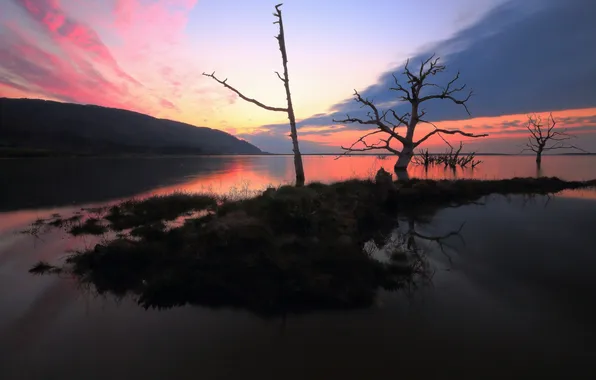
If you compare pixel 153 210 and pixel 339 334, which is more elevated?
pixel 153 210

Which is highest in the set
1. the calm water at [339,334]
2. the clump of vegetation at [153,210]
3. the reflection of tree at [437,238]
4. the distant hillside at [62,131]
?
the distant hillside at [62,131]

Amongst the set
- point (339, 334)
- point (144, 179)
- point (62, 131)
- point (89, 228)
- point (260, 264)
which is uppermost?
point (62, 131)

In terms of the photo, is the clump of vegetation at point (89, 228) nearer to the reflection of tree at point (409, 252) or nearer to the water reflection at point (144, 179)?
the water reflection at point (144, 179)

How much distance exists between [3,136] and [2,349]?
20060 cm

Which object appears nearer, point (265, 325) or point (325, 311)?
point (265, 325)

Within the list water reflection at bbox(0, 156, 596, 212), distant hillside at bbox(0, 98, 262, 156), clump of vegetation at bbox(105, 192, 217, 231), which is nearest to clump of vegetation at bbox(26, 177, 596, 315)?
clump of vegetation at bbox(105, 192, 217, 231)

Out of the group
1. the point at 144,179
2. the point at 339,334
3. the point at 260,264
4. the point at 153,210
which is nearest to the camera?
the point at 339,334

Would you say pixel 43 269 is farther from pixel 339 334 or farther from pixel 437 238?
pixel 437 238

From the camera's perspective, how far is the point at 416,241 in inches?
309

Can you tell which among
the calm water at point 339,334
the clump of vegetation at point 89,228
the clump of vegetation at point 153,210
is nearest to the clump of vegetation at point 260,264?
the calm water at point 339,334

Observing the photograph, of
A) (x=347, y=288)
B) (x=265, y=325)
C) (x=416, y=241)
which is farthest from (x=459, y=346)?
(x=416, y=241)

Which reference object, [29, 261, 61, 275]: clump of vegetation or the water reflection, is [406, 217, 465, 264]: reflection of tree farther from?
the water reflection

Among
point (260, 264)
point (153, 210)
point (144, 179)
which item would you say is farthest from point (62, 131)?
point (260, 264)

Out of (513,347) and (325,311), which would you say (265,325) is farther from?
(513,347)
